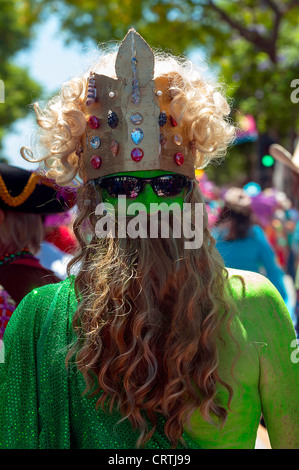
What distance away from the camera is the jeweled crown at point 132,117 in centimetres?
162

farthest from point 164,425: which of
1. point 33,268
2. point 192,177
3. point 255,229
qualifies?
point 255,229

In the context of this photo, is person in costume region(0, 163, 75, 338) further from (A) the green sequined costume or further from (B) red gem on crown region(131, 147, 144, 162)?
(B) red gem on crown region(131, 147, 144, 162)

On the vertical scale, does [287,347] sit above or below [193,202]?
below

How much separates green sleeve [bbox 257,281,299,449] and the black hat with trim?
1392 millimetres

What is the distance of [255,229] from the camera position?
17.4 feet

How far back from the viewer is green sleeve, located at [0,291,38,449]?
1.56 metres

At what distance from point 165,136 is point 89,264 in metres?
0.42

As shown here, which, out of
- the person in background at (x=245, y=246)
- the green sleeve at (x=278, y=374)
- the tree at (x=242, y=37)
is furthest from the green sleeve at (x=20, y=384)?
the tree at (x=242, y=37)

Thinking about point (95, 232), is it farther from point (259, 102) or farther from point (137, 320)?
point (259, 102)

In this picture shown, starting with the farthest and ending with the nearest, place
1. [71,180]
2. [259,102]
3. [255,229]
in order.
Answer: [259,102]
[255,229]
[71,180]

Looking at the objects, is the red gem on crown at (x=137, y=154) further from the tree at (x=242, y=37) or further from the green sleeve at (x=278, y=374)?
the tree at (x=242, y=37)

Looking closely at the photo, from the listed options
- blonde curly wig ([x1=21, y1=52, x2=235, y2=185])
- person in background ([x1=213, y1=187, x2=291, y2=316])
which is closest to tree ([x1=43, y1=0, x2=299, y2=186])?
person in background ([x1=213, y1=187, x2=291, y2=316])

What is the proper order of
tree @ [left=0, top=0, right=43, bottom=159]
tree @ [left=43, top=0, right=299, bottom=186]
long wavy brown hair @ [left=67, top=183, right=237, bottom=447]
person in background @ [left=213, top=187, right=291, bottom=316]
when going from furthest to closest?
tree @ [left=0, top=0, right=43, bottom=159] → tree @ [left=43, top=0, right=299, bottom=186] → person in background @ [left=213, top=187, right=291, bottom=316] → long wavy brown hair @ [left=67, top=183, right=237, bottom=447]

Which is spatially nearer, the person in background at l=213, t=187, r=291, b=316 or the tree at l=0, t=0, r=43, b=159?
the person in background at l=213, t=187, r=291, b=316
